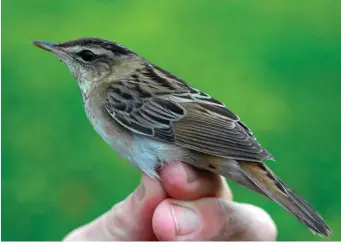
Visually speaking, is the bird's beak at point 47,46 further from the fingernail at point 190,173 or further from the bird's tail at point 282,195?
the bird's tail at point 282,195

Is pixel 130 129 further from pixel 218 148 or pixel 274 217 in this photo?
pixel 274 217

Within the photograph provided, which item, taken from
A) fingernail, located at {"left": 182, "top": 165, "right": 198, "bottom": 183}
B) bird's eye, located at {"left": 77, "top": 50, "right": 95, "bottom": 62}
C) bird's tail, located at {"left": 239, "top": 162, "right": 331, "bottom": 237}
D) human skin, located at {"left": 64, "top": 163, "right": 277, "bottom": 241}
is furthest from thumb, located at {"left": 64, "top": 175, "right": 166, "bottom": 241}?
bird's eye, located at {"left": 77, "top": 50, "right": 95, "bottom": 62}

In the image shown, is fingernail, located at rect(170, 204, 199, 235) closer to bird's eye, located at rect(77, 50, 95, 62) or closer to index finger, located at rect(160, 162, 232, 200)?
index finger, located at rect(160, 162, 232, 200)

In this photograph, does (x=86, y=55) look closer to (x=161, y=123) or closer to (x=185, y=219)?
(x=161, y=123)

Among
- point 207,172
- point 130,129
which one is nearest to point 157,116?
point 130,129

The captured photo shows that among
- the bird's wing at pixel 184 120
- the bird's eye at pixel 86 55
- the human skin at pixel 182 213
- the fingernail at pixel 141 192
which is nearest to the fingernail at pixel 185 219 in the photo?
the human skin at pixel 182 213
